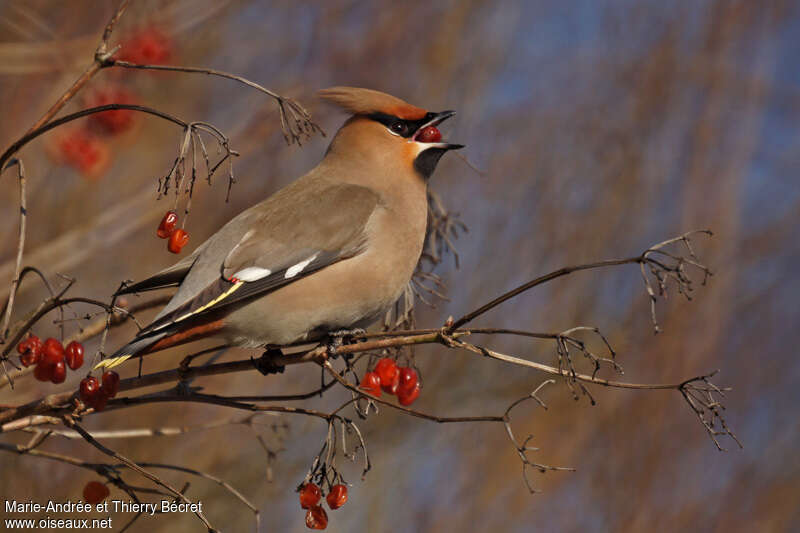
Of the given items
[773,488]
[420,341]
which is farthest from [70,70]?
[773,488]

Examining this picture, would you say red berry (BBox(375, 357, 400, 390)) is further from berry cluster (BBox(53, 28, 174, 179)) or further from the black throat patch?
berry cluster (BBox(53, 28, 174, 179))

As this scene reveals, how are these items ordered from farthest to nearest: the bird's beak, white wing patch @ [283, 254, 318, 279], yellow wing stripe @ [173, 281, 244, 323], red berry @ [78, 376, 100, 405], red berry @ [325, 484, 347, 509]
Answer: the bird's beak, white wing patch @ [283, 254, 318, 279], yellow wing stripe @ [173, 281, 244, 323], red berry @ [325, 484, 347, 509], red berry @ [78, 376, 100, 405]

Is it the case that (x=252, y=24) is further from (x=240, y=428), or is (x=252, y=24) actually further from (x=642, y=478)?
(x=642, y=478)

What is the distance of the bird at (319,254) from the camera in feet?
10.4

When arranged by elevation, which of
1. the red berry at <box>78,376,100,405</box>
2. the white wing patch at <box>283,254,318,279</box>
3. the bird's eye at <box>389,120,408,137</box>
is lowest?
the red berry at <box>78,376,100,405</box>

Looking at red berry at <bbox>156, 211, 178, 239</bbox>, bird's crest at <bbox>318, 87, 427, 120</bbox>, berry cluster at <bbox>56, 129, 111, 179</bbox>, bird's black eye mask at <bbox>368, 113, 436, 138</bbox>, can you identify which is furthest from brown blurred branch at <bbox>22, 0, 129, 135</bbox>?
berry cluster at <bbox>56, 129, 111, 179</bbox>

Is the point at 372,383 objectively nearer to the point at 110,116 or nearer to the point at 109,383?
the point at 109,383

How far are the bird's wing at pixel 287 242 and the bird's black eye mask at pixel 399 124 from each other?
0.31 metres

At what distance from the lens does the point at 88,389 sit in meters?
2.38

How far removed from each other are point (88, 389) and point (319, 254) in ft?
3.89

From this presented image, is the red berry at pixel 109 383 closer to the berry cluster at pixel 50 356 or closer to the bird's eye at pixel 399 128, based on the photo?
the berry cluster at pixel 50 356

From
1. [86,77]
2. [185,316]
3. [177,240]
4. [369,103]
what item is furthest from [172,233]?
[369,103]

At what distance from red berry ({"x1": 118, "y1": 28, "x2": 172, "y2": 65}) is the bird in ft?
2.79

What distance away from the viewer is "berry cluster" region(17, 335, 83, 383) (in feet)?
8.32
